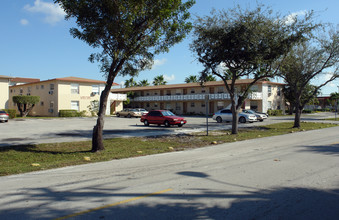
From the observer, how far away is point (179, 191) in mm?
5539

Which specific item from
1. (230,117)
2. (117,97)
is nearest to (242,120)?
(230,117)

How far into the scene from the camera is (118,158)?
998cm

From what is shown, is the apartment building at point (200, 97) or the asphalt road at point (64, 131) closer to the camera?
the asphalt road at point (64, 131)

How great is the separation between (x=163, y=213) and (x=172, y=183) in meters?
1.80

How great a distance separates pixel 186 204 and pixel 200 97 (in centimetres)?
4655

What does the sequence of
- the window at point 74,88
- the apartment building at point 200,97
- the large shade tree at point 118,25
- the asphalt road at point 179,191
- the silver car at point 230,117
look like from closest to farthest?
the asphalt road at point 179,191 < the large shade tree at point 118,25 < the silver car at point 230,117 < the window at point 74,88 < the apartment building at point 200,97

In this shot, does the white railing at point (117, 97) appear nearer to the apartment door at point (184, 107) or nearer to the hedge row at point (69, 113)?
the hedge row at point (69, 113)

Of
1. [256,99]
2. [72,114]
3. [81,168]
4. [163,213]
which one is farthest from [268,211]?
[256,99]

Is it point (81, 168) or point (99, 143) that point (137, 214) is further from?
point (99, 143)

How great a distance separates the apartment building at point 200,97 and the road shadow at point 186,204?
3975 centimetres

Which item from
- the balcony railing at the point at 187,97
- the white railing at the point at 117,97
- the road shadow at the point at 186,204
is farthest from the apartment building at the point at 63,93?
the road shadow at the point at 186,204

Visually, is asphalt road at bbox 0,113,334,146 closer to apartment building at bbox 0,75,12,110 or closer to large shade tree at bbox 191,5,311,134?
large shade tree at bbox 191,5,311,134

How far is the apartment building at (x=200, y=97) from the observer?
4881cm

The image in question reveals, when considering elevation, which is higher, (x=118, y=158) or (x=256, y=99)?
(x=256, y=99)
